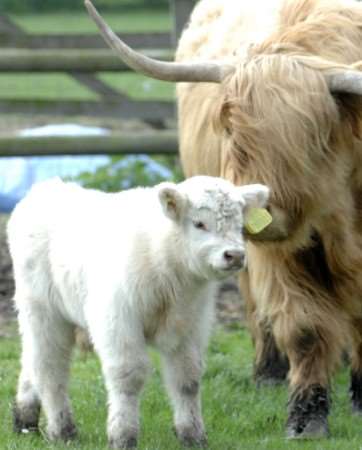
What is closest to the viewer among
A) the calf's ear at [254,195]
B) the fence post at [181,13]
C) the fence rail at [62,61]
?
the calf's ear at [254,195]

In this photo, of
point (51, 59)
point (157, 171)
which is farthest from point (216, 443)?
point (157, 171)

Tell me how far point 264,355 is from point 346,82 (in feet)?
6.95

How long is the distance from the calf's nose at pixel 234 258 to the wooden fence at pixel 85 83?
5517 mm

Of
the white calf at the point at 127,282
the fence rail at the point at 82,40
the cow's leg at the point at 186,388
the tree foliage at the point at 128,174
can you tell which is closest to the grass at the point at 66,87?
the fence rail at the point at 82,40

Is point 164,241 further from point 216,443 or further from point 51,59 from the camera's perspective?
point 51,59

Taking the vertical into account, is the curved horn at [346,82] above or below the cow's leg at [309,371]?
above

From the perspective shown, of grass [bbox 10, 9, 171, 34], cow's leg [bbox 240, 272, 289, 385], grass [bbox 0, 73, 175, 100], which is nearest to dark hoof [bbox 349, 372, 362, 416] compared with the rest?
cow's leg [bbox 240, 272, 289, 385]

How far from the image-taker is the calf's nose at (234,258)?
16.4ft

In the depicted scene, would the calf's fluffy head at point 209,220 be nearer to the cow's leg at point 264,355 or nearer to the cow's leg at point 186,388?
the cow's leg at point 186,388

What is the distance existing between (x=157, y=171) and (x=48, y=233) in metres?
6.66

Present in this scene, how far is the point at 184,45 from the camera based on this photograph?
8.46 metres

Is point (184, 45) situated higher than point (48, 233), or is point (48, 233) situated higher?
point (48, 233)

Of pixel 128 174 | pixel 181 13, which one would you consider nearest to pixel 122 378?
pixel 181 13

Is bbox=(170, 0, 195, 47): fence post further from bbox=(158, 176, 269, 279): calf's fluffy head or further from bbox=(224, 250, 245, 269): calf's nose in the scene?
bbox=(224, 250, 245, 269): calf's nose
